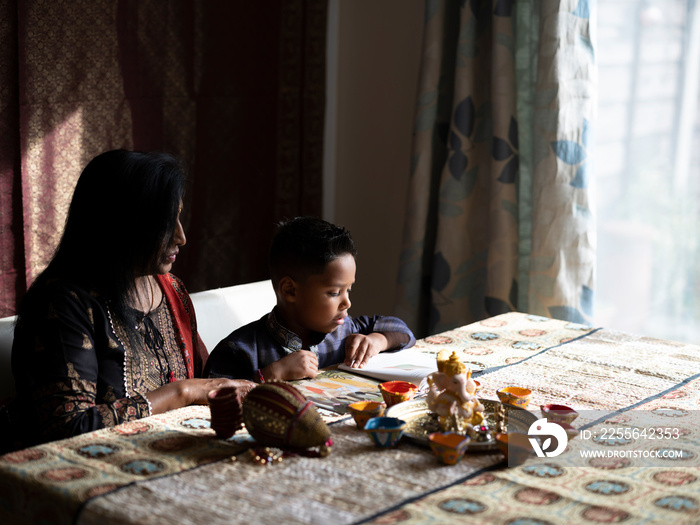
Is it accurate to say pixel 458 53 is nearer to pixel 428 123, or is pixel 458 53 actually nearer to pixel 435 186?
pixel 428 123

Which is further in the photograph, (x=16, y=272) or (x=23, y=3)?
(x=16, y=272)

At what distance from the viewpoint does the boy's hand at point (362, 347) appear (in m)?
1.68

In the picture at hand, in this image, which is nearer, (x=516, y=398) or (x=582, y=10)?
(x=516, y=398)

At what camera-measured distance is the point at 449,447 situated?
1.08m

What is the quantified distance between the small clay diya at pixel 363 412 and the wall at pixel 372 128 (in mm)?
2164

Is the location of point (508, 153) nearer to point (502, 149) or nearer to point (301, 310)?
point (502, 149)

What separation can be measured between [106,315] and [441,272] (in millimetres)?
1734

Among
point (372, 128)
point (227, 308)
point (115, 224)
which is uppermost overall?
point (372, 128)

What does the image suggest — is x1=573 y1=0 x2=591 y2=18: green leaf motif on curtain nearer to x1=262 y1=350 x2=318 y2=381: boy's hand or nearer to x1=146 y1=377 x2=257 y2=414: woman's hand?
x1=262 y1=350 x2=318 y2=381: boy's hand

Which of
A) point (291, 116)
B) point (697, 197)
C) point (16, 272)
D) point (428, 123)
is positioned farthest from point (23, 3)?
point (697, 197)

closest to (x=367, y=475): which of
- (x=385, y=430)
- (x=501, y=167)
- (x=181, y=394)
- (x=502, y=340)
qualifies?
(x=385, y=430)

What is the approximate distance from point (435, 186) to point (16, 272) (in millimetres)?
1567

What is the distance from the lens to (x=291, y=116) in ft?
11.1

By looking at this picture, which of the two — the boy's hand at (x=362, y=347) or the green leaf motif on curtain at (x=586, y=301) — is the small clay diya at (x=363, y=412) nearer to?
the boy's hand at (x=362, y=347)
